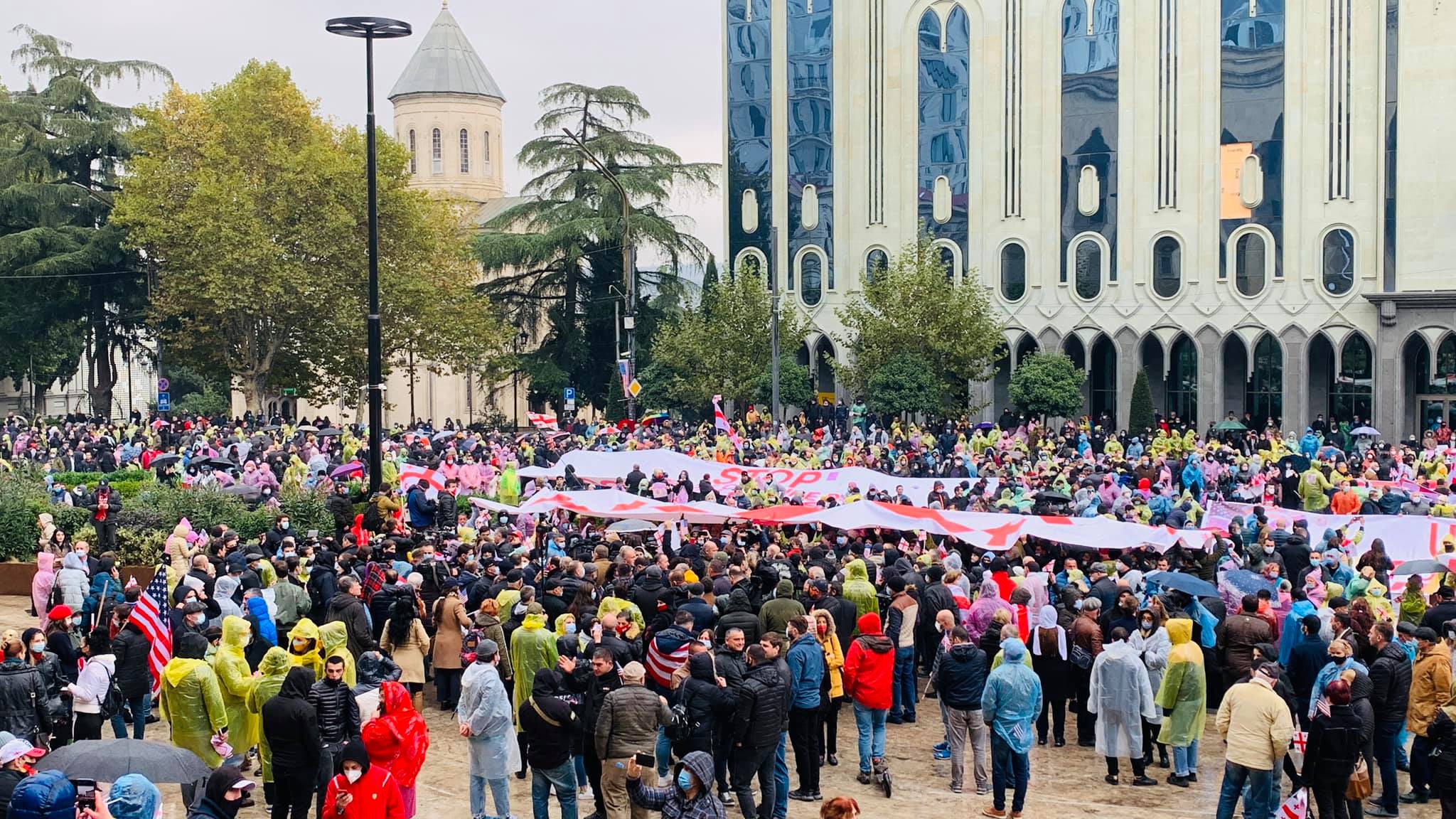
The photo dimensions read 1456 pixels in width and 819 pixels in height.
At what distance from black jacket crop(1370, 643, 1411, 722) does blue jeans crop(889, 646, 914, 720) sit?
14.2ft

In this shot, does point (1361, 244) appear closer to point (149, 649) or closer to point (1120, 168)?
point (1120, 168)

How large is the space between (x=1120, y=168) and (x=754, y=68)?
47.0 feet

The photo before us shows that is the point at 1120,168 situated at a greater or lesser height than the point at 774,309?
greater

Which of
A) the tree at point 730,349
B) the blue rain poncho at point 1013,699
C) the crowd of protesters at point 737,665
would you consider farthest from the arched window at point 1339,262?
the blue rain poncho at point 1013,699

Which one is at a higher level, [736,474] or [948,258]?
[948,258]

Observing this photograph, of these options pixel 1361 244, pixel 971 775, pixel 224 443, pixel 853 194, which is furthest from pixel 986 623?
pixel 853 194

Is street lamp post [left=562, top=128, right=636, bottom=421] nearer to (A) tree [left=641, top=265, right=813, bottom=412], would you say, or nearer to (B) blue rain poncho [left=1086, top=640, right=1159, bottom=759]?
(A) tree [left=641, top=265, right=813, bottom=412]

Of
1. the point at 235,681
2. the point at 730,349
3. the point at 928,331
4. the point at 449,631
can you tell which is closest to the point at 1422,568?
the point at 449,631

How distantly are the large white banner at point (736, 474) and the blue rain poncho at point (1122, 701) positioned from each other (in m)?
11.7

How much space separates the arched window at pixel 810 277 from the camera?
5812cm

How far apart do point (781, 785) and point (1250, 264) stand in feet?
139

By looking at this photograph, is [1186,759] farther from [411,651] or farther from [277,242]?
[277,242]

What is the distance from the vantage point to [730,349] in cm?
5144

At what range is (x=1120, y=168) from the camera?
5241 cm
